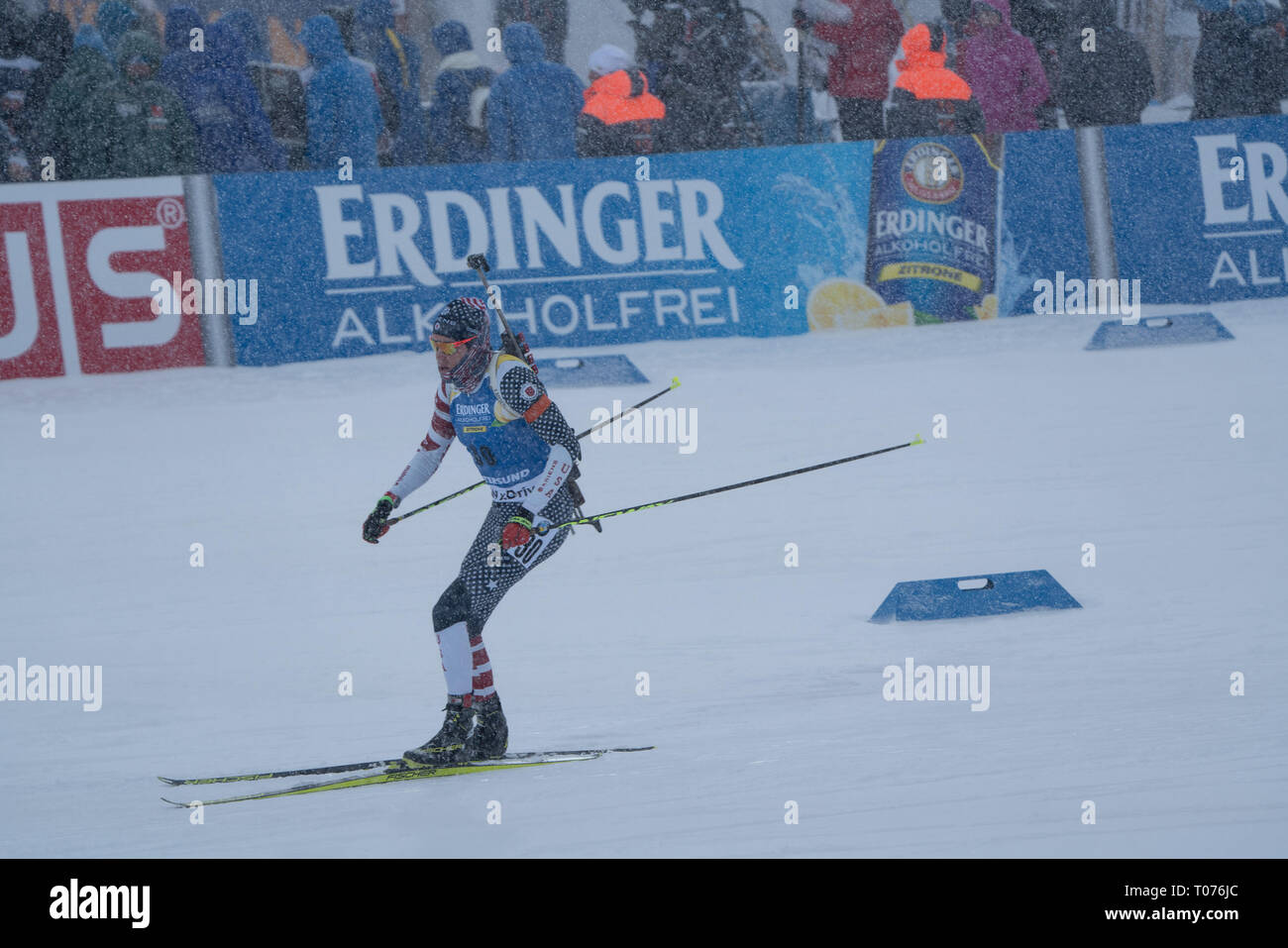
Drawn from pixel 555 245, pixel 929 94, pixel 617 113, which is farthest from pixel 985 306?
pixel 555 245

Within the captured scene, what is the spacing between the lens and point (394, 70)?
14.0 m

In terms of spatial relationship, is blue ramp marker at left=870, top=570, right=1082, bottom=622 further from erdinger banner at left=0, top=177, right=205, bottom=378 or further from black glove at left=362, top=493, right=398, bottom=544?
erdinger banner at left=0, top=177, right=205, bottom=378

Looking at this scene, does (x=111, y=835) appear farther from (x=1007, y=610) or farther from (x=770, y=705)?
(x=1007, y=610)

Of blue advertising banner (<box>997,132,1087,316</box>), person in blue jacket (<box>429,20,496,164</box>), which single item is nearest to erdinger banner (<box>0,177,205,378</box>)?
person in blue jacket (<box>429,20,496,164</box>)

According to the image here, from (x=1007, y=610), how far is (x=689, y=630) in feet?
4.85

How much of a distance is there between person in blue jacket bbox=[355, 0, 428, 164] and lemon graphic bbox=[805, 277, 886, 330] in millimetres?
3717

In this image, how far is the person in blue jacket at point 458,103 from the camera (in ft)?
46.2

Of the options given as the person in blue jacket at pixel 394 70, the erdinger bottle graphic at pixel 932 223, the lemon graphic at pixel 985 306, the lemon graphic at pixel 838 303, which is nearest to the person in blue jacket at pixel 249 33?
the person in blue jacket at pixel 394 70

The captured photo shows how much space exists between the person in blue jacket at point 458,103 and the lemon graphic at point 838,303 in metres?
3.20

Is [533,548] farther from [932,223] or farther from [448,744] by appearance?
[932,223]

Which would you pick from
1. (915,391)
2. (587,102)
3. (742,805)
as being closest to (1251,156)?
(915,391)

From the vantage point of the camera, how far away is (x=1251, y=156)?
553 inches

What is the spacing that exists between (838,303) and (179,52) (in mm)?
5957

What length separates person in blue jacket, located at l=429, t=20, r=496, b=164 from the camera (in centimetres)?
1409
